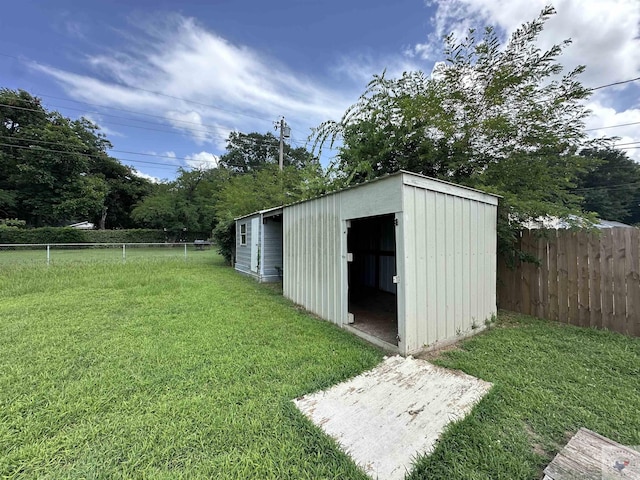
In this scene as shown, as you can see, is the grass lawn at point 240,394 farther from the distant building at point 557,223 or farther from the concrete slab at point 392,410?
the distant building at point 557,223

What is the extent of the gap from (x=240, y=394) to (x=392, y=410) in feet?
4.02

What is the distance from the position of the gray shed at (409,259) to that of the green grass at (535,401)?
17.8 inches

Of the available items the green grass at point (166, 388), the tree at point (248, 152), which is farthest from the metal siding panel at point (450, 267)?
the tree at point (248, 152)

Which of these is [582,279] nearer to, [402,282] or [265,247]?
[402,282]

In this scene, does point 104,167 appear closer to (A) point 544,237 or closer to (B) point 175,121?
(B) point 175,121

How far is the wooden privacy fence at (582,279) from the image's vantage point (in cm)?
354

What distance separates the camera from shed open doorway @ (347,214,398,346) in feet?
15.3

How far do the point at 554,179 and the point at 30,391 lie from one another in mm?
7278

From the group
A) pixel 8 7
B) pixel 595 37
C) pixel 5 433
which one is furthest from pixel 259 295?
pixel 8 7

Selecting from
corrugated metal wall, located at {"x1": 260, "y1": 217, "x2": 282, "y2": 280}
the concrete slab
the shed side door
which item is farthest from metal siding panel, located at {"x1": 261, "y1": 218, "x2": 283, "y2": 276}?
the concrete slab

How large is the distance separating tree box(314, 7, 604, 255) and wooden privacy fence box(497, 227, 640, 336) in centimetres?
48

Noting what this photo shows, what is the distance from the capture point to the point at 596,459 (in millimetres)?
1504

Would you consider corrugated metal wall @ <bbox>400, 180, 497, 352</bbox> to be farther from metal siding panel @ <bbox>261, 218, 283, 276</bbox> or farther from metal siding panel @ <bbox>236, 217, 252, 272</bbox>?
metal siding panel @ <bbox>236, 217, 252, 272</bbox>

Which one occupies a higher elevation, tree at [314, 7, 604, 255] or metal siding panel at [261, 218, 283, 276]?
tree at [314, 7, 604, 255]
